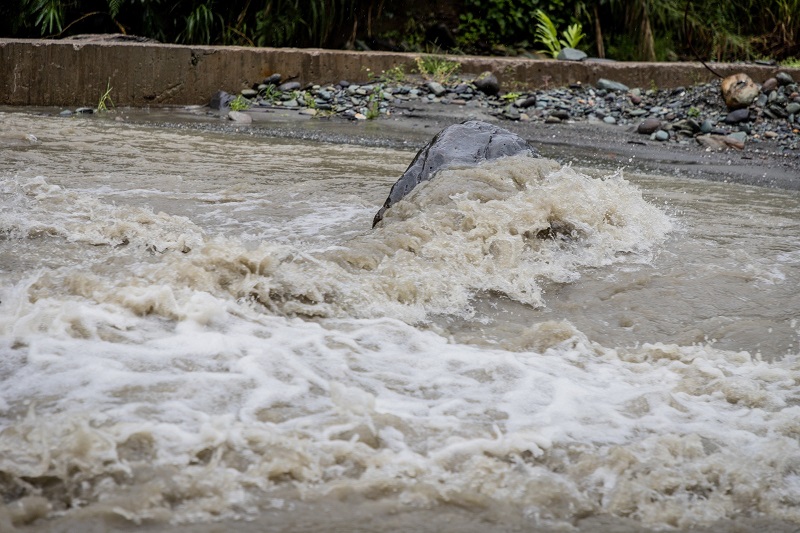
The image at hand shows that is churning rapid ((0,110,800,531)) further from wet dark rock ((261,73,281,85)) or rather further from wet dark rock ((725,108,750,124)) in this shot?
wet dark rock ((261,73,281,85))

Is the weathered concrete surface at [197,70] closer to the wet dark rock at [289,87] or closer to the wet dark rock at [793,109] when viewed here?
the wet dark rock at [289,87]

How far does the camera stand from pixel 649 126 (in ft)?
27.7

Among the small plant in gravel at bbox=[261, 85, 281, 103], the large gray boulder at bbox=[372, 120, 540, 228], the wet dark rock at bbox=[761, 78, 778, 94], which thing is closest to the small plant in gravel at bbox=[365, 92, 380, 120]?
the small plant in gravel at bbox=[261, 85, 281, 103]

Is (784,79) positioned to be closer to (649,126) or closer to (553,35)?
(649,126)

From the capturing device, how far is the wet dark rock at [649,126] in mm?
8445

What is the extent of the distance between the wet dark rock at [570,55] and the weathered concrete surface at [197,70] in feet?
2.28

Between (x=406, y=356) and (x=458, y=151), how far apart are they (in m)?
2.50

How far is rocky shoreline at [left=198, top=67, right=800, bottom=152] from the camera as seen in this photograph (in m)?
8.41

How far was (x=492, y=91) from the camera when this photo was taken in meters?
9.81

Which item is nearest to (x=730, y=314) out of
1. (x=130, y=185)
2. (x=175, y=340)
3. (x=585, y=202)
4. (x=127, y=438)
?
(x=585, y=202)

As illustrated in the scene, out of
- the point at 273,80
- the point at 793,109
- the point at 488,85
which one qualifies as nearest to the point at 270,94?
the point at 273,80

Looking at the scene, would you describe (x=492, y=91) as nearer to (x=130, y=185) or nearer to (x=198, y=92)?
(x=198, y=92)

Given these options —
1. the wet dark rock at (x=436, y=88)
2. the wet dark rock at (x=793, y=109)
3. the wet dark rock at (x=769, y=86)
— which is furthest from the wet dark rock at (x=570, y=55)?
the wet dark rock at (x=793, y=109)

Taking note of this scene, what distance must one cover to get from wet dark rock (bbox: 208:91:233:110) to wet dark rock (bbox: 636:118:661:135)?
4419 mm
